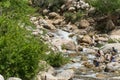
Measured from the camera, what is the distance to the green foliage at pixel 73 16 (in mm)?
48375

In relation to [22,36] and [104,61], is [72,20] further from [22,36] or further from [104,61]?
[22,36]

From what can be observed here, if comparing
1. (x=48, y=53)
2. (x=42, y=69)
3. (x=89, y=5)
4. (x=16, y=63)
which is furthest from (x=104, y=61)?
(x=89, y=5)

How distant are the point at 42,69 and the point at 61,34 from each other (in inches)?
854

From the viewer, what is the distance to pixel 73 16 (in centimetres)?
4881

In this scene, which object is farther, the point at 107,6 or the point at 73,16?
the point at 73,16

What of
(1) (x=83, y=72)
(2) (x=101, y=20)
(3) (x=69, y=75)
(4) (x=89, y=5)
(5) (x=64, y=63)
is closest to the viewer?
(3) (x=69, y=75)

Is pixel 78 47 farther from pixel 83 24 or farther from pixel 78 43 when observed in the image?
pixel 83 24

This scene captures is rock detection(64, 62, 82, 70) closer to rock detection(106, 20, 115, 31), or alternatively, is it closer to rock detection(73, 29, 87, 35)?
rock detection(73, 29, 87, 35)

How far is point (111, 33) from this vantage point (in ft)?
139

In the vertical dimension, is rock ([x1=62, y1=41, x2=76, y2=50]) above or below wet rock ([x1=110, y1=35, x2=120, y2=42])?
below

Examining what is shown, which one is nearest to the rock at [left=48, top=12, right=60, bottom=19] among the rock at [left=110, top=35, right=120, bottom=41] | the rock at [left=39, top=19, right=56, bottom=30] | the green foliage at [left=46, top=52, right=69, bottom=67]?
the rock at [left=39, top=19, right=56, bottom=30]

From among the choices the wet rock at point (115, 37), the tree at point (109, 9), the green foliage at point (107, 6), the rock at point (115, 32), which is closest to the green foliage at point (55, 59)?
the wet rock at point (115, 37)

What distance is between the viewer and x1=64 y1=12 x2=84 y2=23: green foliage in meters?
48.4

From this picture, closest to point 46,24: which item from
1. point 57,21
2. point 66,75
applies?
point 57,21
